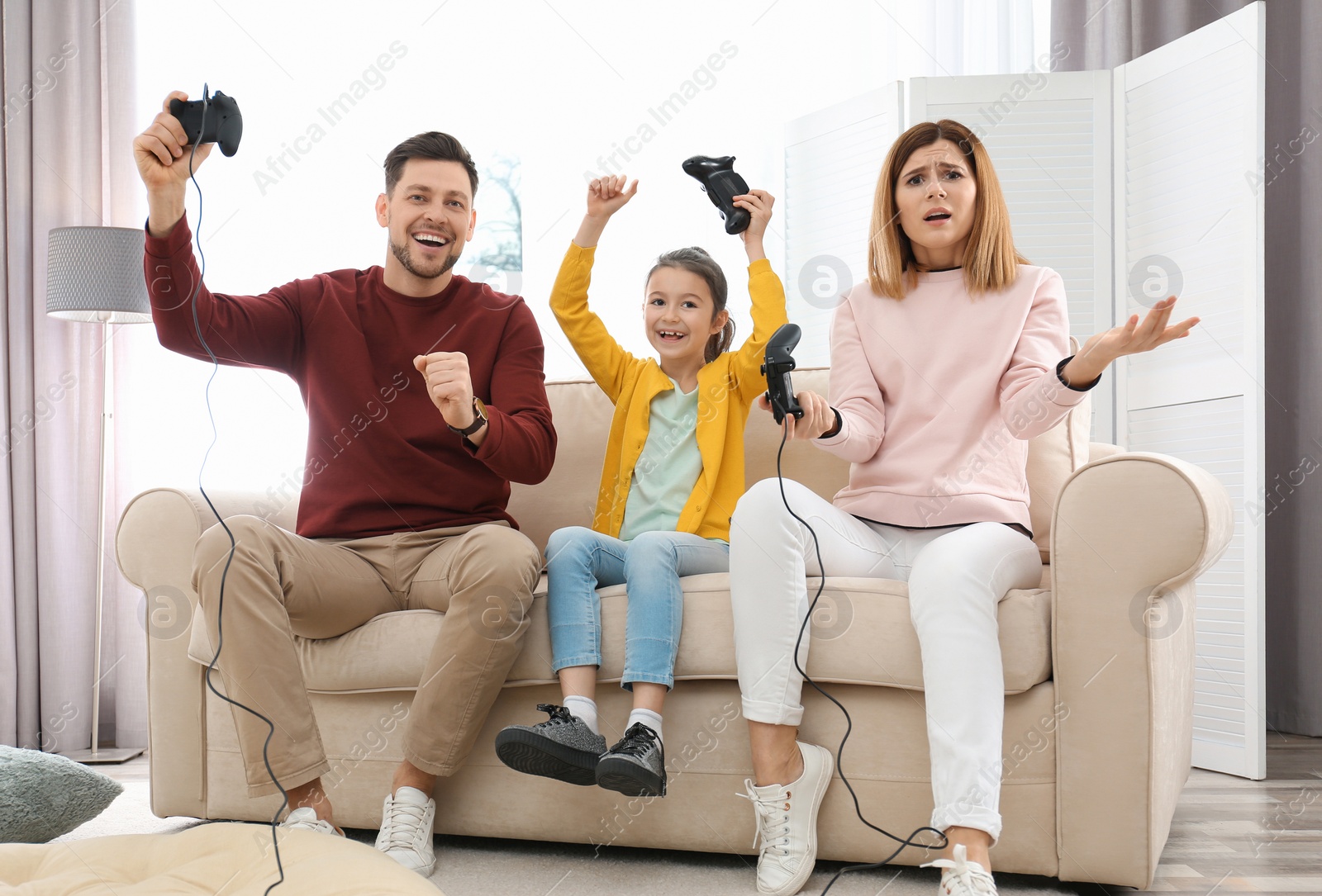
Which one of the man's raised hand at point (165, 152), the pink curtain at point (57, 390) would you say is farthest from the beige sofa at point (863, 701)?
the pink curtain at point (57, 390)

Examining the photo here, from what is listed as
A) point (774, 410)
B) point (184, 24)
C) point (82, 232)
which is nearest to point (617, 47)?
point (184, 24)

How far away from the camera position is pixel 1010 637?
127cm

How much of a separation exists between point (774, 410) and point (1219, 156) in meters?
1.46

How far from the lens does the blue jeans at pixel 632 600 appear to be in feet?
4.39

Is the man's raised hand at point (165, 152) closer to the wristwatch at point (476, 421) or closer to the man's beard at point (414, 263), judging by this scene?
the man's beard at point (414, 263)

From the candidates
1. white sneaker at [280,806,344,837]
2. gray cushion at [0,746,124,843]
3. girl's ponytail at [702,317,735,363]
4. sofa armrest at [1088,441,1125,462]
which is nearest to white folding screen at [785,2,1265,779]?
sofa armrest at [1088,441,1125,462]

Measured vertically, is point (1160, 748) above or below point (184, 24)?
below

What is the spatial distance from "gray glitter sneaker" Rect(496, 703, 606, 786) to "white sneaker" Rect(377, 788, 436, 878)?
0.19m

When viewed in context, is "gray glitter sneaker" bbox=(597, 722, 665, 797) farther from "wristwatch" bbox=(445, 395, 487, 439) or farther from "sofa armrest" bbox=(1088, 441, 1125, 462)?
"sofa armrest" bbox=(1088, 441, 1125, 462)

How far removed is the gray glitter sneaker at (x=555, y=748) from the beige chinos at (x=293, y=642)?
0.42 feet

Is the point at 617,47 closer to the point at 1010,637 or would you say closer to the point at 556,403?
the point at 556,403

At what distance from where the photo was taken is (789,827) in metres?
1.28

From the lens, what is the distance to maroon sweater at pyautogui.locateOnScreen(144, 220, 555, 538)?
1578 millimetres

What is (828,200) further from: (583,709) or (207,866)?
(207,866)
